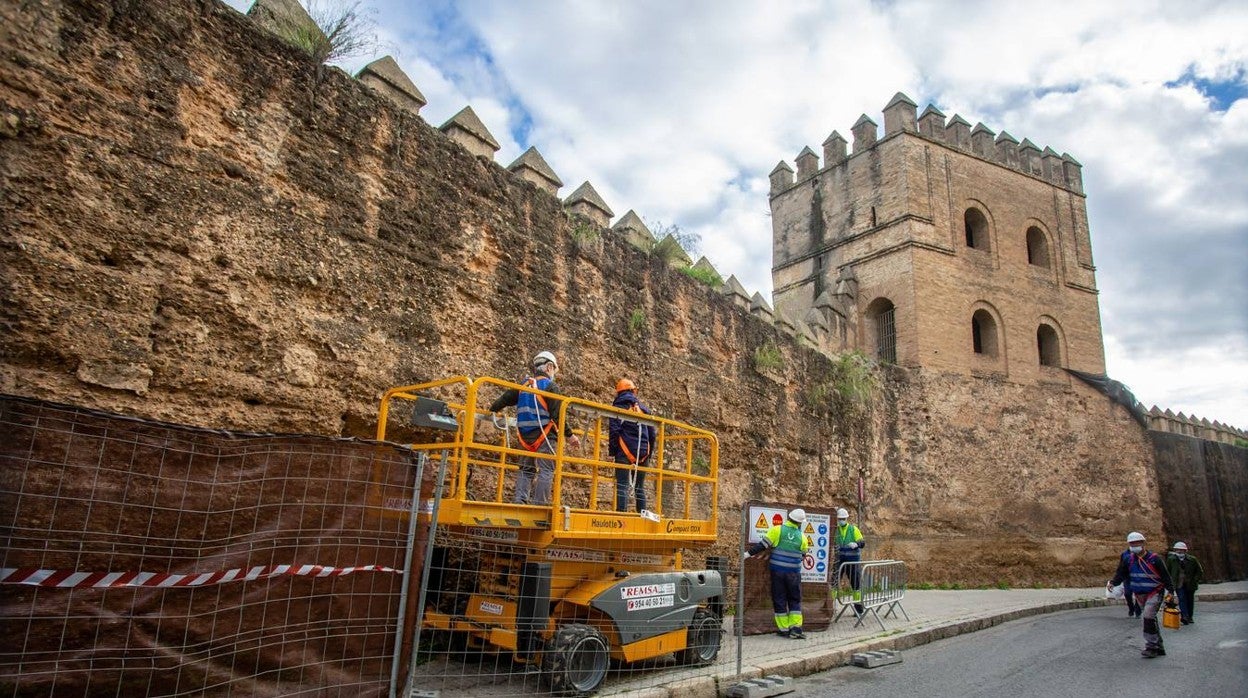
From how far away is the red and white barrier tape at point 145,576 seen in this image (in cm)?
317

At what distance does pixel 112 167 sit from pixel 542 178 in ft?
16.0

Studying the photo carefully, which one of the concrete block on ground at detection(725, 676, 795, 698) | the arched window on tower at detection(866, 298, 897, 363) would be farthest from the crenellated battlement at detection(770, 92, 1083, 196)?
the concrete block on ground at detection(725, 676, 795, 698)

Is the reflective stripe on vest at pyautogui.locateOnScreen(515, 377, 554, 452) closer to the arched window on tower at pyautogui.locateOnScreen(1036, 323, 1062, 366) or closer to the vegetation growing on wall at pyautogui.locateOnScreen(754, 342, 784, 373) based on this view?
the vegetation growing on wall at pyautogui.locateOnScreen(754, 342, 784, 373)

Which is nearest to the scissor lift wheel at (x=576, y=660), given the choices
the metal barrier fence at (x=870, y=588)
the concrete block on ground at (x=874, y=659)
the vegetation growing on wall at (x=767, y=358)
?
the concrete block on ground at (x=874, y=659)

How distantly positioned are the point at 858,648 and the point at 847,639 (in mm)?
570

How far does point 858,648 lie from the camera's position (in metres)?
7.85

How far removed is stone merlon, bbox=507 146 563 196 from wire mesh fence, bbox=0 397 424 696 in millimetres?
5366

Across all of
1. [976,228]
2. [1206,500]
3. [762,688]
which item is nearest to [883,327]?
[976,228]

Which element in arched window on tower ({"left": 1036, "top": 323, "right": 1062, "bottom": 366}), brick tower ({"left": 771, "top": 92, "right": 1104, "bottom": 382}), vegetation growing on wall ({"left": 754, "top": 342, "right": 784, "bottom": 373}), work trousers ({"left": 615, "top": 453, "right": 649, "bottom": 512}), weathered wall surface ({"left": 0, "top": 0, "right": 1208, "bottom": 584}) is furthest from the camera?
arched window on tower ({"left": 1036, "top": 323, "right": 1062, "bottom": 366})

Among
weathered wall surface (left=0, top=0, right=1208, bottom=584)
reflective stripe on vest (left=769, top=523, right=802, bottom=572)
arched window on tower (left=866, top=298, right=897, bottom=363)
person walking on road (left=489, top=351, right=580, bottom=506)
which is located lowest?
reflective stripe on vest (left=769, top=523, right=802, bottom=572)

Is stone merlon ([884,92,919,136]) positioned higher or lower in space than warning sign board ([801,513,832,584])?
higher

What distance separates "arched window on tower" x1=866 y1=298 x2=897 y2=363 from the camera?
1862 centimetres

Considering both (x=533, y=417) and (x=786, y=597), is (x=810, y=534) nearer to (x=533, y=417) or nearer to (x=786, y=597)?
(x=786, y=597)

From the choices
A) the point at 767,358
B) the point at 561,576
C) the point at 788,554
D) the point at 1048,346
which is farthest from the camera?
the point at 1048,346
